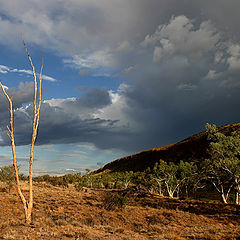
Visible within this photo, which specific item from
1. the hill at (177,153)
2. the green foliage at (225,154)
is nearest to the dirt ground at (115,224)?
the green foliage at (225,154)

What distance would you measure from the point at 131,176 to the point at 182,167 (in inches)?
1267

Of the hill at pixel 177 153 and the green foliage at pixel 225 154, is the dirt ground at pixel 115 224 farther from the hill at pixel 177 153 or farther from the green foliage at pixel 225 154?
the hill at pixel 177 153

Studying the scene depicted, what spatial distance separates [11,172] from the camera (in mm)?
47594

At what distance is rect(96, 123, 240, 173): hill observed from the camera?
415 feet

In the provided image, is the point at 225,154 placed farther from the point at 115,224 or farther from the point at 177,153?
the point at 177,153

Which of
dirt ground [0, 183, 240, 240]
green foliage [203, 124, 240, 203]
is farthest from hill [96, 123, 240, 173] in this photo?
dirt ground [0, 183, 240, 240]

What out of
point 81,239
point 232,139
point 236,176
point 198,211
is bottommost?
point 198,211

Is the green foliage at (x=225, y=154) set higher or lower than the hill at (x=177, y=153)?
lower

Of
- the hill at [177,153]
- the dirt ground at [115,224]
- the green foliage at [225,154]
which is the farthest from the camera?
the hill at [177,153]

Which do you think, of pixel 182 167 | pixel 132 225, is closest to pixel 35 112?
pixel 132 225

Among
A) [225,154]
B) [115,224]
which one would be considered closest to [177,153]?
[225,154]

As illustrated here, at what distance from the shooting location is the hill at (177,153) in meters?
127

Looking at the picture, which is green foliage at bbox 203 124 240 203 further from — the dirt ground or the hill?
the hill

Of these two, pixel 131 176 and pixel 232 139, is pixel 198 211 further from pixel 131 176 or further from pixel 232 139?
pixel 131 176
